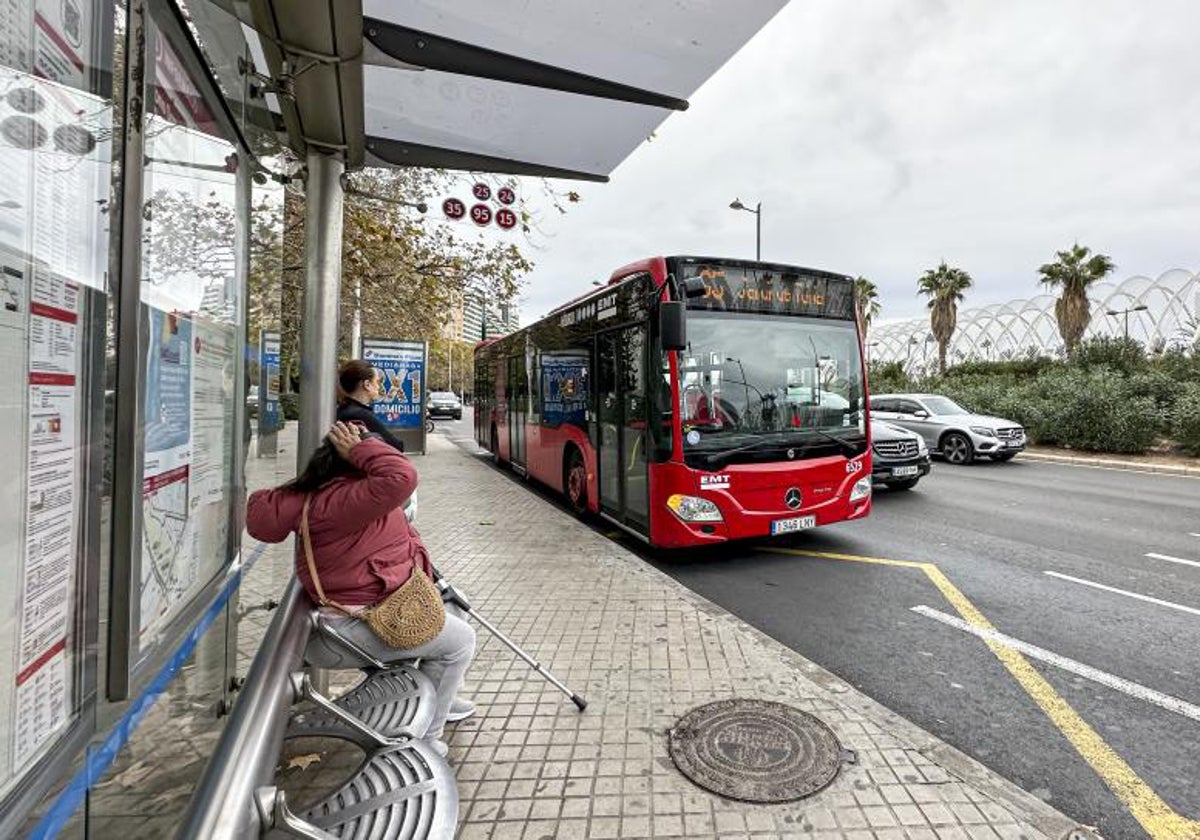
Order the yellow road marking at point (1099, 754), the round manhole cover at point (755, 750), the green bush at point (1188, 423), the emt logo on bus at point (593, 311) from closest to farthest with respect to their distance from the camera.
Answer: the yellow road marking at point (1099, 754), the round manhole cover at point (755, 750), the emt logo on bus at point (593, 311), the green bush at point (1188, 423)

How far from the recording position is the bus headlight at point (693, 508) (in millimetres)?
6023

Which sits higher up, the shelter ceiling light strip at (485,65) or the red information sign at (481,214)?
the shelter ceiling light strip at (485,65)

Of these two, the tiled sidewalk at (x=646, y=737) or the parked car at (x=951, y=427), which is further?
the parked car at (x=951, y=427)

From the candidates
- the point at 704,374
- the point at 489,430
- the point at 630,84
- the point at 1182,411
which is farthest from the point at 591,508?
the point at 1182,411

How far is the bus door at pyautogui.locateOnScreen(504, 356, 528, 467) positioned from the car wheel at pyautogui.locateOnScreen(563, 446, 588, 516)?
2574 mm

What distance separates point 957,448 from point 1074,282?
25937mm

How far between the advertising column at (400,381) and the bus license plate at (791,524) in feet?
37.5

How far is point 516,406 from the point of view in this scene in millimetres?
12422

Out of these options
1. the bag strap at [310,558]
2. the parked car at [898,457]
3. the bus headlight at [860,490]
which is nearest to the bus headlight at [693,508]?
the bus headlight at [860,490]

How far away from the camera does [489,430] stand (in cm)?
1647

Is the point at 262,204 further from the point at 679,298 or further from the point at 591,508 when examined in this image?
the point at 591,508

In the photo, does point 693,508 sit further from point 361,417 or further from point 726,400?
point 361,417

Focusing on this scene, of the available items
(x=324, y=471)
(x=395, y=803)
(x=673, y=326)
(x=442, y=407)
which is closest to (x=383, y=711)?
(x=395, y=803)

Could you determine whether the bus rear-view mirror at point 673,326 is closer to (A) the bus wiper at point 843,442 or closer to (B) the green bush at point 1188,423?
(A) the bus wiper at point 843,442
